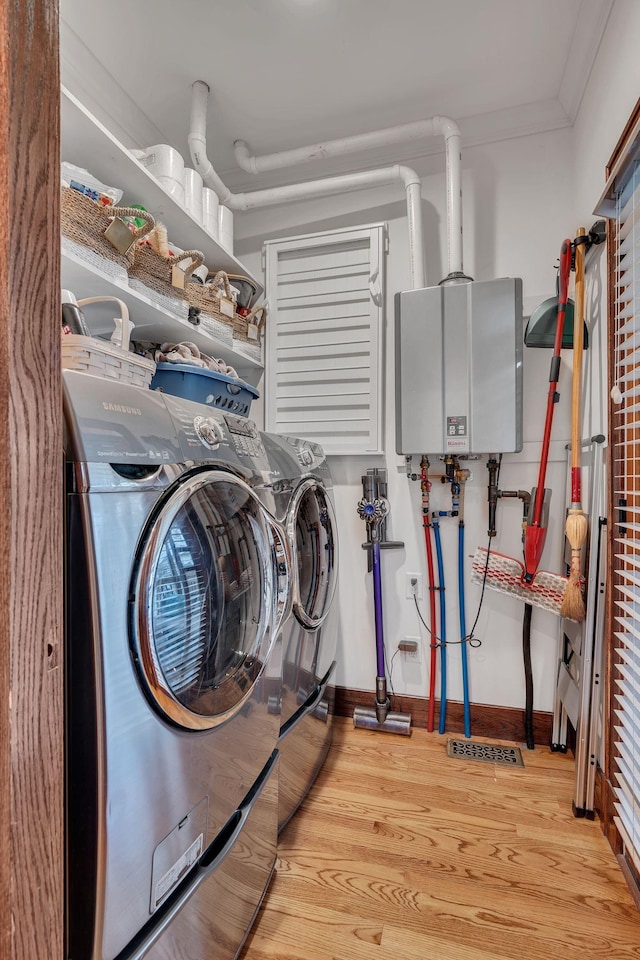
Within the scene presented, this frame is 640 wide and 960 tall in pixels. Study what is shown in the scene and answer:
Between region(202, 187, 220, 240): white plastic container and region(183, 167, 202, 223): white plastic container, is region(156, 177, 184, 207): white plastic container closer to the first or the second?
region(183, 167, 202, 223): white plastic container

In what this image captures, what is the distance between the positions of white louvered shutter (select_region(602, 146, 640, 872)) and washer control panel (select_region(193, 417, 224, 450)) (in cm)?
107

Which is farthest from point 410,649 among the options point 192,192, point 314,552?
point 192,192

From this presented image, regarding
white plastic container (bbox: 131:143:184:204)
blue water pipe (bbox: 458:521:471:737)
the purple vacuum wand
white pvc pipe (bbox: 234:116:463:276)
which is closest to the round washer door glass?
the purple vacuum wand

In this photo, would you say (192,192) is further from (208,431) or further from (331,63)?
(208,431)

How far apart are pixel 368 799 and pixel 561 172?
2.67m

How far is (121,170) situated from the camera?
5.17ft

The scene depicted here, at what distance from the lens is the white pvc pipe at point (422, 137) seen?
6.61ft

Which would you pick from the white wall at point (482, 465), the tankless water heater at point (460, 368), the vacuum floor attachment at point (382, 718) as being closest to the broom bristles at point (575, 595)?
the white wall at point (482, 465)

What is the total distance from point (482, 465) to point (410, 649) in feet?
3.04

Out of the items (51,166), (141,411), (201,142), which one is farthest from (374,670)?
(201,142)

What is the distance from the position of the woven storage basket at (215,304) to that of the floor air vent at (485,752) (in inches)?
79.9

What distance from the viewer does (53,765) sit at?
0.54 metres

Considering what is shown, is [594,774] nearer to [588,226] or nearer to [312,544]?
[312,544]

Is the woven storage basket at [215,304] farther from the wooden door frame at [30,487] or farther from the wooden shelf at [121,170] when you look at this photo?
the wooden door frame at [30,487]
